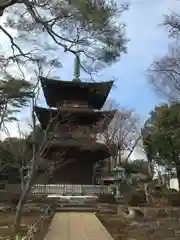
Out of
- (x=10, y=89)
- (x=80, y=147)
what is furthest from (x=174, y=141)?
(x=10, y=89)

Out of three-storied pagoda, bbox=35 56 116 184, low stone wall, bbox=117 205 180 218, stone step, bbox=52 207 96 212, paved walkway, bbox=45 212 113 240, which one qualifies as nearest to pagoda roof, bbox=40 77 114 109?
three-storied pagoda, bbox=35 56 116 184

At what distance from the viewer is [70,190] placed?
3130 centimetres

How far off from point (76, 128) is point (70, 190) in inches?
253

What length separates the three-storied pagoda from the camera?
33181mm

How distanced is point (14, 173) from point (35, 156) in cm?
2524

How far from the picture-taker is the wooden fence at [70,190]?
30922 mm

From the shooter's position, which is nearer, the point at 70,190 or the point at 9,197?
the point at 9,197

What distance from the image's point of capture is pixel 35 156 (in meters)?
12.0

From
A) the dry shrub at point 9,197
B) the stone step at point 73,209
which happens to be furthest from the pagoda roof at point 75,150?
the stone step at point 73,209

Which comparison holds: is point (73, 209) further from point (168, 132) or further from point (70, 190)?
point (168, 132)

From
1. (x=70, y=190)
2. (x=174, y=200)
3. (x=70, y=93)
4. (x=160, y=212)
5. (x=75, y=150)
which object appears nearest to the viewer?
(x=160, y=212)

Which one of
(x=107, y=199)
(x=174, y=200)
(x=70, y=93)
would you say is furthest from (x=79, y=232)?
(x=70, y=93)

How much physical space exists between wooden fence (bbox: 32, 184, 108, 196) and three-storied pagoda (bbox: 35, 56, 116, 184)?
1.77m

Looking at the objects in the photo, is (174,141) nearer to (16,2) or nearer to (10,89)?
(10,89)
